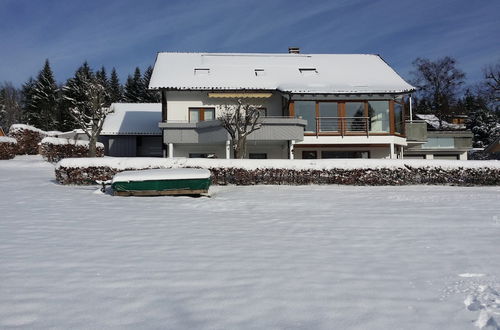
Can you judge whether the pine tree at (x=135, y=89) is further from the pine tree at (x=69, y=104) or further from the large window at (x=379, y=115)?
the large window at (x=379, y=115)

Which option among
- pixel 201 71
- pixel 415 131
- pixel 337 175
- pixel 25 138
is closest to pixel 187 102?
pixel 201 71

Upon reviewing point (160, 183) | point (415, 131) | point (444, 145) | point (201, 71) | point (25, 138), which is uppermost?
point (201, 71)

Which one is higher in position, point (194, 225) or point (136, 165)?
point (136, 165)

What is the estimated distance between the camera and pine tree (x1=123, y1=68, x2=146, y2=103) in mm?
64312

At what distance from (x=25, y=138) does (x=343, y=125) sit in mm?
22835

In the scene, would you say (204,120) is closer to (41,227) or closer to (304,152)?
(304,152)

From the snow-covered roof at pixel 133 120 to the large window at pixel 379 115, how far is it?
1577cm

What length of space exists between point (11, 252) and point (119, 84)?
71814mm

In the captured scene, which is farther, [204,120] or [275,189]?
[204,120]

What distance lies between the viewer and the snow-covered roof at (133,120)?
94.5ft

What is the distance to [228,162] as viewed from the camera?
15406 millimetres

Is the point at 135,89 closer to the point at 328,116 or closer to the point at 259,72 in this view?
the point at 259,72

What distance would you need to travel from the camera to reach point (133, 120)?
30656mm

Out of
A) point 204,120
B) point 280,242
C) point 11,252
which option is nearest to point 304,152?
point 204,120
